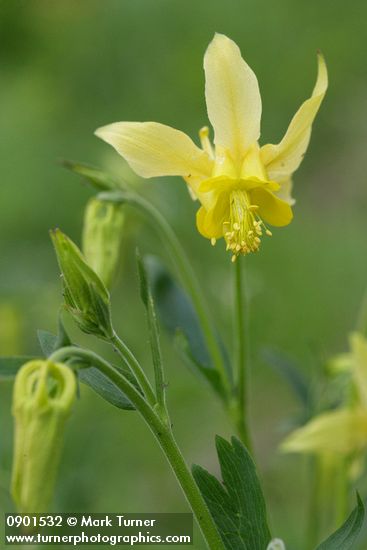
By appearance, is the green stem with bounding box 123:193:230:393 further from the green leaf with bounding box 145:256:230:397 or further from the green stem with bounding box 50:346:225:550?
the green stem with bounding box 50:346:225:550


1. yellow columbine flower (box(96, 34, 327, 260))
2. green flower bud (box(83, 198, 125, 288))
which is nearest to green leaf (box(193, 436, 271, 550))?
yellow columbine flower (box(96, 34, 327, 260))

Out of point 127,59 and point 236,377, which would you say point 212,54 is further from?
point 127,59

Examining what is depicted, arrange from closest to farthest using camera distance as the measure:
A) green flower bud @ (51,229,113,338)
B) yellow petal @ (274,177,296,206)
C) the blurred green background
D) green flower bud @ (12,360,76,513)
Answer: green flower bud @ (12,360,76,513)
green flower bud @ (51,229,113,338)
yellow petal @ (274,177,296,206)
the blurred green background

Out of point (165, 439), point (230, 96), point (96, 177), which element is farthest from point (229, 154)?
point (165, 439)

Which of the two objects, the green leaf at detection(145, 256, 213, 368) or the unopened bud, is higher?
the green leaf at detection(145, 256, 213, 368)

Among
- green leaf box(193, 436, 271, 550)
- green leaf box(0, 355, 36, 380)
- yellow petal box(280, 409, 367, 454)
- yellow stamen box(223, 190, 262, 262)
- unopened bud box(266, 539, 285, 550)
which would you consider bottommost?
unopened bud box(266, 539, 285, 550)

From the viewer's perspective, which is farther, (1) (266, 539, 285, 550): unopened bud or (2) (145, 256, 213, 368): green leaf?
(2) (145, 256, 213, 368): green leaf

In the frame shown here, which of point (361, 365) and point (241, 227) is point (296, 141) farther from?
point (361, 365)

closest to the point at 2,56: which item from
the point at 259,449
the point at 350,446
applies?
the point at 259,449
